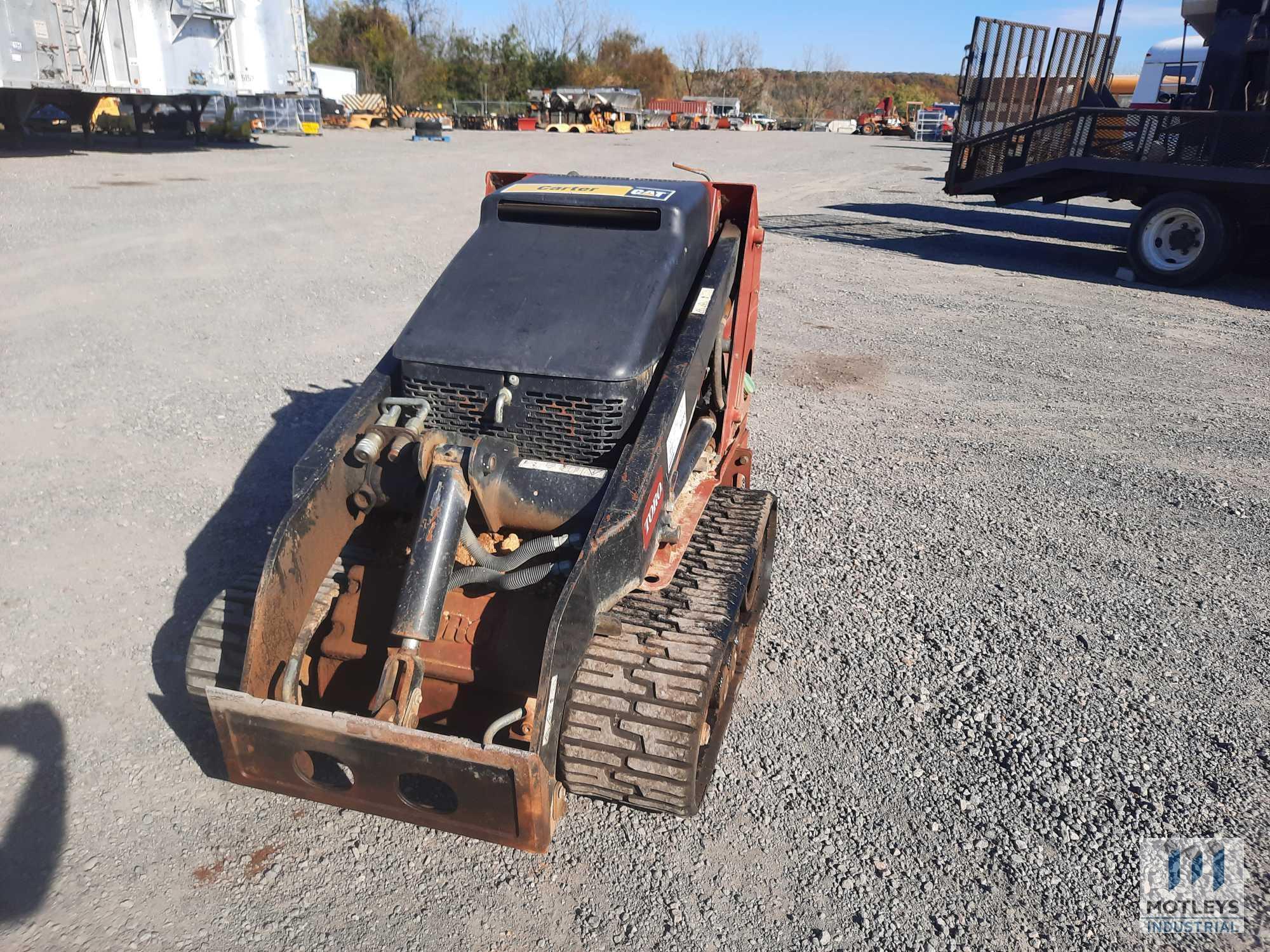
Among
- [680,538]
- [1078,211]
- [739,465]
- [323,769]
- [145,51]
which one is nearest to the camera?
[323,769]

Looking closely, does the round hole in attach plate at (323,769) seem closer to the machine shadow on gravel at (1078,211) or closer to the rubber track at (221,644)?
the rubber track at (221,644)

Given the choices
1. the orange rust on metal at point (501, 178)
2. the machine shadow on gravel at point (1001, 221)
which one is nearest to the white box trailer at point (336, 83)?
the machine shadow on gravel at point (1001, 221)

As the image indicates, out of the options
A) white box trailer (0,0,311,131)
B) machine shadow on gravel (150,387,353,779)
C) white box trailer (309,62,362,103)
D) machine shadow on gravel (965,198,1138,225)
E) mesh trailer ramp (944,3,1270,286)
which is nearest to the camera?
machine shadow on gravel (150,387,353,779)

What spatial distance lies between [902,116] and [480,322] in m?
68.9

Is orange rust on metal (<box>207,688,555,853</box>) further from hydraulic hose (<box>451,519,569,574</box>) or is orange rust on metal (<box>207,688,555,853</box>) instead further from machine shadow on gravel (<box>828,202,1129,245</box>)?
machine shadow on gravel (<box>828,202,1129,245</box>)

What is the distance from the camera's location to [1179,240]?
1114cm

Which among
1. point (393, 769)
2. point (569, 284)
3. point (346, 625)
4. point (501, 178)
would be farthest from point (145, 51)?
point (393, 769)

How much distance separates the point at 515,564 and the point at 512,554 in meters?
0.05

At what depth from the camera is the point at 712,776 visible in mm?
3055

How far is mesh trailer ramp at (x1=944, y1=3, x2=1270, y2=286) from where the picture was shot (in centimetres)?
1021

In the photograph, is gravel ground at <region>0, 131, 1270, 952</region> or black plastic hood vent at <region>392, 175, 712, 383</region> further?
black plastic hood vent at <region>392, 175, 712, 383</region>

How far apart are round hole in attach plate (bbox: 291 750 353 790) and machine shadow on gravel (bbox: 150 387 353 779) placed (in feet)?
2.14

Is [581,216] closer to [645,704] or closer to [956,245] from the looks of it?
[645,704]

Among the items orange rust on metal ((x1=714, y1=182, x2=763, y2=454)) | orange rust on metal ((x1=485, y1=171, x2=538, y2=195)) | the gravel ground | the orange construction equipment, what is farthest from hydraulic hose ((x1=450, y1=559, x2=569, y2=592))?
the orange construction equipment
